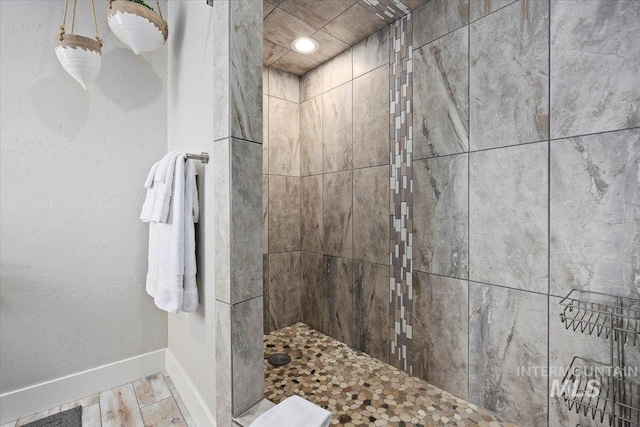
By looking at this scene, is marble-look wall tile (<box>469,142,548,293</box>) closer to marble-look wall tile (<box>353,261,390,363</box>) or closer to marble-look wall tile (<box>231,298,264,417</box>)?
marble-look wall tile (<box>353,261,390,363</box>)

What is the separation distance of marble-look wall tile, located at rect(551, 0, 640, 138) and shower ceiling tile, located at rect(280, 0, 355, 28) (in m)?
1.05

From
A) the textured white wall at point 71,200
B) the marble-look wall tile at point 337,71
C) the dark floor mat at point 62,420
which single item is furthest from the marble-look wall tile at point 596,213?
the dark floor mat at point 62,420

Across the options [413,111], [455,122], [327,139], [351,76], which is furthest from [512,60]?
[327,139]

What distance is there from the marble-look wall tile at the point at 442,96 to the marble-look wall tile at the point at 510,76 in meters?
0.05

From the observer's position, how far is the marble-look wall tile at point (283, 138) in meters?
2.52

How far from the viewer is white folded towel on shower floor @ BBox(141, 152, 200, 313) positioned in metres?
1.33

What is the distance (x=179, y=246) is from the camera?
1.34 m

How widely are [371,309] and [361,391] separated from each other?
1.77 ft

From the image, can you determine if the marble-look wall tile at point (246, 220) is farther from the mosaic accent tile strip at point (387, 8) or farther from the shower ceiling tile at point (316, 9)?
the mosaic accent tile strip at point (387, 8)

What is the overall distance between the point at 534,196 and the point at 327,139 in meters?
1.49

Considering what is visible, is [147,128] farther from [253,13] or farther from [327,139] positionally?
[327,139]

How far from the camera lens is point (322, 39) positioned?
2.13 m

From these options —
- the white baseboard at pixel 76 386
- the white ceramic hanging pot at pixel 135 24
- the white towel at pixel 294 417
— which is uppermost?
the white ceramic hanging pot at pixel 135 24

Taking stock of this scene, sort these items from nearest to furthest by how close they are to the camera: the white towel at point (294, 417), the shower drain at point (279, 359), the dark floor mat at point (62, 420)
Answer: the white towel at point (294, 417), the dark floor mat at point (62, 420), the shower drain at point (279, 359)
